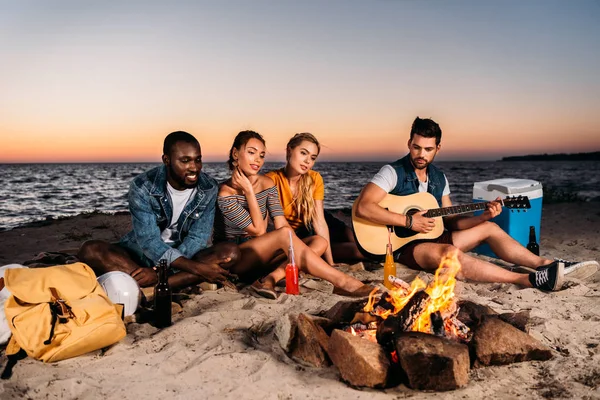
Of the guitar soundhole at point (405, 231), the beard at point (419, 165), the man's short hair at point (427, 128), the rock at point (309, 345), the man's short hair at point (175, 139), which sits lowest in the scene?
the rock at point (309, 345)

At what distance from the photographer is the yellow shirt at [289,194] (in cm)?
524

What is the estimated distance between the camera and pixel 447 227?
17.9 ft

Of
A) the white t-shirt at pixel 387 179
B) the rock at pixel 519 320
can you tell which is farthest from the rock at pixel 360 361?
the white t-shirt at pixel 387 179

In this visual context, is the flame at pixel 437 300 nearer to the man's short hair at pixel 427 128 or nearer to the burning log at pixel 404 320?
the burning log at pixel 404 320

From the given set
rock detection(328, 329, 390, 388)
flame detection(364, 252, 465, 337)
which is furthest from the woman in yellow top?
rock detection(328, 329, 390, 388)

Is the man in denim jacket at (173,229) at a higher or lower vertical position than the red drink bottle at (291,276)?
higher

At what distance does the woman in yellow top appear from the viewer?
501cm

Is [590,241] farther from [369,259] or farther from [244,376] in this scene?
[244,376]

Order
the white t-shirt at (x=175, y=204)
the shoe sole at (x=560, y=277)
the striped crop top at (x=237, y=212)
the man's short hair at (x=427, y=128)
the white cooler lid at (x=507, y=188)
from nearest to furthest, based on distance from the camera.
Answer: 1. the shoe sole at (x=560, y=277)
2. the white t-shirt at (x=175, y=204)
3. the striped crop top at (x=237, y=212)
4. the man's short hair at (x=427, y=128)
5. the white cooler lid at (x=507, y=188)

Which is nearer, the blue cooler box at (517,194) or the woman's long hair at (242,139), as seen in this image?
the woman's long hair at (242,139)

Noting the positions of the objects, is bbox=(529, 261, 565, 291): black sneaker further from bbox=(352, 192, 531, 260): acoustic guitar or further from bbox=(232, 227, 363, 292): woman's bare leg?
bbox=(232, 227, 363, 292): woman's bare leg

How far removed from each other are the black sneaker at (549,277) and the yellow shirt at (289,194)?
2204 millimetres

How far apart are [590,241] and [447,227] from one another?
283cm

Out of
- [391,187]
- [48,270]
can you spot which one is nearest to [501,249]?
[391,187]
